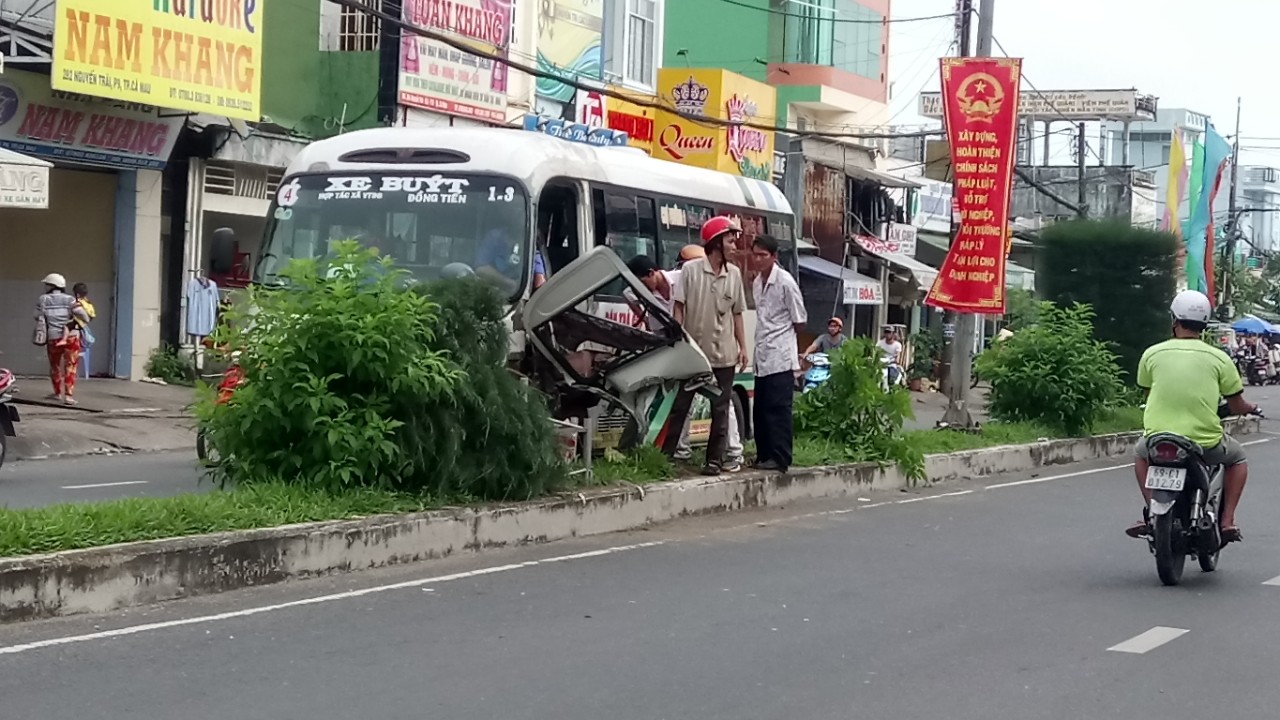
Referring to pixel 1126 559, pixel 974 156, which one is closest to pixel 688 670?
pixel 1126 559

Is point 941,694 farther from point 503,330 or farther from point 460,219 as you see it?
point 460,219

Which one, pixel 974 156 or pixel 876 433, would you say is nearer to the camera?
pixel 876 433

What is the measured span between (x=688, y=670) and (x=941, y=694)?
106cm

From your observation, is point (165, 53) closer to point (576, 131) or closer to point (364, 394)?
point (576, 131)

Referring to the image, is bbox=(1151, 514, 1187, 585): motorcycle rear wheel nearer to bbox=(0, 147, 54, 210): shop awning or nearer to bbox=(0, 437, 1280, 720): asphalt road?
bbox=(0, 437, 1280, 720): asphalt road

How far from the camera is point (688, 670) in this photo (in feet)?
23.8

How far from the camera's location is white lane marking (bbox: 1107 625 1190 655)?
7.97m

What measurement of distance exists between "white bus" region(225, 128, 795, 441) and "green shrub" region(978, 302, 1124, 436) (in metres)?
7.15

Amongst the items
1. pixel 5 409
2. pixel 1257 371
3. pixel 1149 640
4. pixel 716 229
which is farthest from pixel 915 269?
pixel 1149 640

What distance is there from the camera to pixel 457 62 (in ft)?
89.1

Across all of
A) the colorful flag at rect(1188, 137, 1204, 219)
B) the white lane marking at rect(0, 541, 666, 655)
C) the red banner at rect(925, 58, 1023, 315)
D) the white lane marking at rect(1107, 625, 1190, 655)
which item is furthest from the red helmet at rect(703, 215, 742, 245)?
the colorful flag at rect(1188, 137, 1204, 219)

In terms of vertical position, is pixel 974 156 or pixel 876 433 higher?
pixel 974 156

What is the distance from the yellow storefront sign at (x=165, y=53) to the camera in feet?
67.8

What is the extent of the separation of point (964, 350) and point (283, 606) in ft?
46.5
